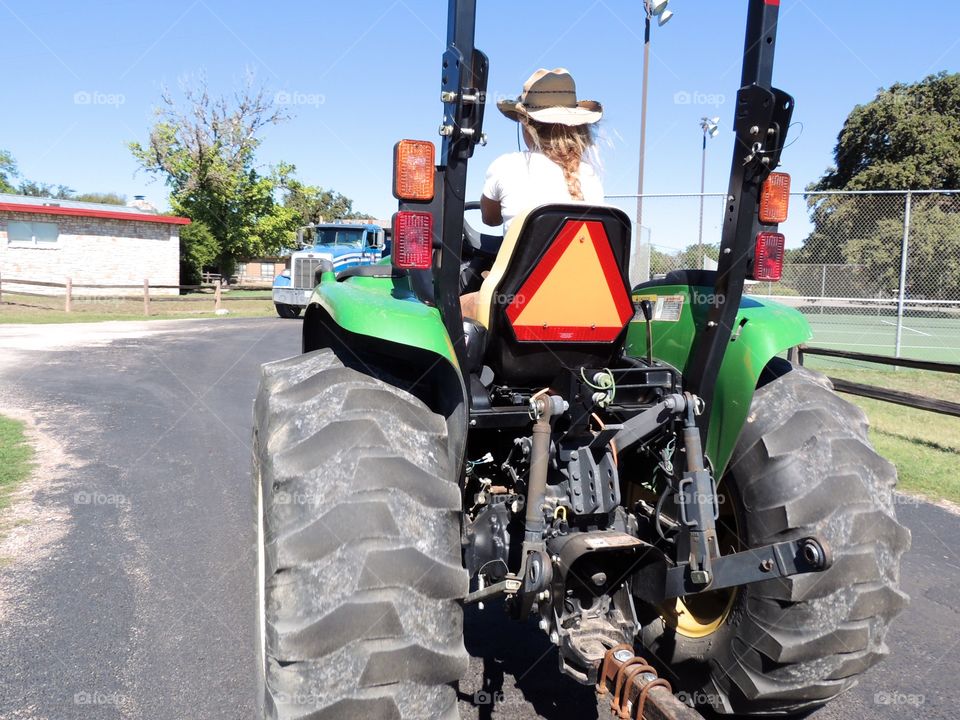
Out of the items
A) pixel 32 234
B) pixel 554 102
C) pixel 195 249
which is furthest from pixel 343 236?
pixel 554 102

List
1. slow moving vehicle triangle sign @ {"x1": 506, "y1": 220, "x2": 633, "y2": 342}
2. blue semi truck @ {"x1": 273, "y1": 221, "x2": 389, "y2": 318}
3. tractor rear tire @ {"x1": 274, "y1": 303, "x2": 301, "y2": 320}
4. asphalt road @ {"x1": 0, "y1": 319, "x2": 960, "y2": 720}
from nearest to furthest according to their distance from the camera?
1. slow moving vehicle triangle sign @ {"x1": 506, "y1": 220, "x2": 633, "y2": 342}
2. asphalt road @ {"x1": 0, "y1": 319, "x2": 960, "y2": 720}
3. blue semi truck @ {"x1": 273, "y1": 221, "x2": 389, "y2": 318}
4. tractor rear tire @ {"x1": 274, "y1": 303, "x2": 301, "y2": 320}

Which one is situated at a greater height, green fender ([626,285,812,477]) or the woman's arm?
the woman's arm

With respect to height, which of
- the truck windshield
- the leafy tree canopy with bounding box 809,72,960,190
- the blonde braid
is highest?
the leafy tree canopy with bounding box 809,72,960,190

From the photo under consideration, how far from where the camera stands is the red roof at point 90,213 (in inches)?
1340

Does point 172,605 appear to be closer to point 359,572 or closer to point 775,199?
point 359,572

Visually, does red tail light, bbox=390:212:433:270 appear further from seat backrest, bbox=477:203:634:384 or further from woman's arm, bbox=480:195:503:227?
woman's arm, bbox=480:195:503:227

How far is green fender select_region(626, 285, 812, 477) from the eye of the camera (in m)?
2.73

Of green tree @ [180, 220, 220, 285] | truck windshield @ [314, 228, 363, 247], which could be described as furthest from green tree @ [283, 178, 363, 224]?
truck windshield @ [314, 228, 363, 247]

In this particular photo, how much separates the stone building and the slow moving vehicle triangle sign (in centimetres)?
3524

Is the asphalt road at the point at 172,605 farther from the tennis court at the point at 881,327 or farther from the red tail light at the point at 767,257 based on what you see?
the tennis court at the point at 881,327

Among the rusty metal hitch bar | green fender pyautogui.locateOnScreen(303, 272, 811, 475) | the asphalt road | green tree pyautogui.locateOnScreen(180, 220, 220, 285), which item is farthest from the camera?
green tree pyautogui.locateOnScreen(180, 220, 220, 285)

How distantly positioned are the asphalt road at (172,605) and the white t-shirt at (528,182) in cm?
208

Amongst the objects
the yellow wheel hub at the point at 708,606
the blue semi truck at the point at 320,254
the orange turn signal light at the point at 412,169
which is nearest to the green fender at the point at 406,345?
the orange turn signal light at the point at 412,169

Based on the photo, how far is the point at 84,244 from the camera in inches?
1458
